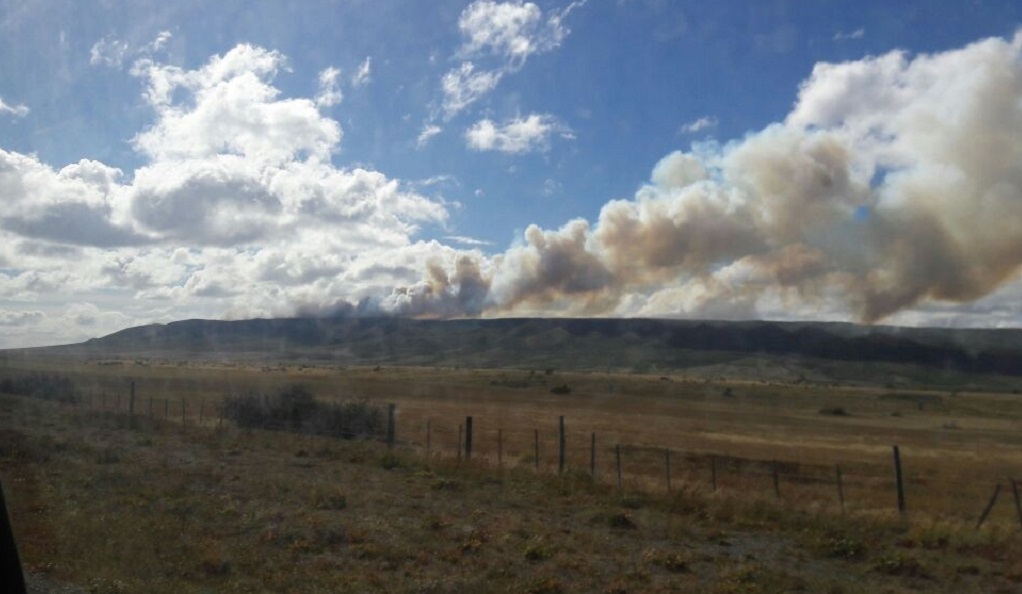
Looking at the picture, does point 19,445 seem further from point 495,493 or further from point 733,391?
point 733,391

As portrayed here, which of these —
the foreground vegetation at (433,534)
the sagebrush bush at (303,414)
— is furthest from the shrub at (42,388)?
the foreground vegetation at (433,534)

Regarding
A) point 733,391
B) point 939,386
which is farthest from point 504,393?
point 939,386

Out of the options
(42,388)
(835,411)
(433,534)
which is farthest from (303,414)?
(835,411)

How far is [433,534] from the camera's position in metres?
14.6

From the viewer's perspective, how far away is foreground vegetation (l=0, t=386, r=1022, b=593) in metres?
11.4

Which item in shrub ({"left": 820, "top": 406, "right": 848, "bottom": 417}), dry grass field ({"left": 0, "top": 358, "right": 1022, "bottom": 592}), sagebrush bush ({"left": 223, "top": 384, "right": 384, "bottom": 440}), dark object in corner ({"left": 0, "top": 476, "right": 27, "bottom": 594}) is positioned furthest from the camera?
shrub ({"left": 820, "top": 406, "right": 848, "bottom": 417})

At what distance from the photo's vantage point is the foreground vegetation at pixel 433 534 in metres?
11.4

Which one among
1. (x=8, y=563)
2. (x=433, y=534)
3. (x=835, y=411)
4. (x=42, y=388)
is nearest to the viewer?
(x=8, y=563)

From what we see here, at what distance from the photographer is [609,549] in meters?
14.1

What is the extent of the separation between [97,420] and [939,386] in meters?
149

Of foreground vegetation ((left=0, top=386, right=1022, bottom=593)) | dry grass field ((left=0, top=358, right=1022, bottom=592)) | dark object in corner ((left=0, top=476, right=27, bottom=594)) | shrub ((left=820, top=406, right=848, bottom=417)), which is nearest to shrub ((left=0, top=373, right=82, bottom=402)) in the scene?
dry grass field ((left=0, top=358, right=1022, bottom=592))

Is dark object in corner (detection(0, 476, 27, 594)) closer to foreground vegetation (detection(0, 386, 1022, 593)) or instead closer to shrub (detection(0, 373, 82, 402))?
foreground vegetation (detection(0, 386, 1022, 593))

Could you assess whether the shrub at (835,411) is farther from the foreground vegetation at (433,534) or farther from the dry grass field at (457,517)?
the foreground vegetation at (433,534)

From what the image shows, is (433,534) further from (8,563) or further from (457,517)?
(8,563)
